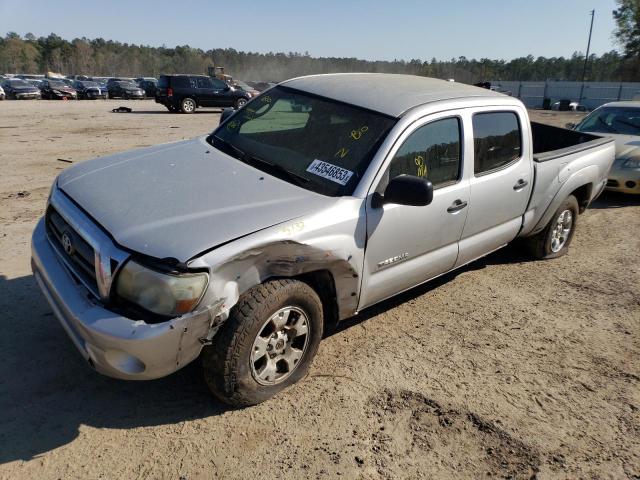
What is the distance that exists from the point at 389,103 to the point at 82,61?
407 feet

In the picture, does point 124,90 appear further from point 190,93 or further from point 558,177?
point 558,177

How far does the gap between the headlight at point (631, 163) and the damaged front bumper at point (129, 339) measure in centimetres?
763

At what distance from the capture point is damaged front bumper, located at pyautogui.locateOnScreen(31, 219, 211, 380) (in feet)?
7.65

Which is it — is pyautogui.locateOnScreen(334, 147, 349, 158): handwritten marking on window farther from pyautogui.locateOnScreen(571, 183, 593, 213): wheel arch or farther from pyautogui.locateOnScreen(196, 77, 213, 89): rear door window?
pyautogui.locateOnScreen(196, 77, 213, 89): rear door window

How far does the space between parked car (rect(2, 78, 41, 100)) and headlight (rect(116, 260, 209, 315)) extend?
35.1 meters

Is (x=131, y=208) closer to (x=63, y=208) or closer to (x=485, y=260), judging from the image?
(x=63, y=208)

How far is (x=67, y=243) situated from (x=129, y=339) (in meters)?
0.92

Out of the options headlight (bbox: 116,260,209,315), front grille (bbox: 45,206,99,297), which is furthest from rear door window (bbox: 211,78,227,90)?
headlight (bbox: 116,260,209,315)

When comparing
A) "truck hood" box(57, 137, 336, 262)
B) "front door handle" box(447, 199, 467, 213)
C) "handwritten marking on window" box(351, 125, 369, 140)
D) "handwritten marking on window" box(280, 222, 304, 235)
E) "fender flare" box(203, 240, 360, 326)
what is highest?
"handwritten marking on window" box(351, 125, 369, 140)

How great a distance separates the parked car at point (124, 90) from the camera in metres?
35.5

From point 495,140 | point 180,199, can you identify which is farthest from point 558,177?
point 180,199

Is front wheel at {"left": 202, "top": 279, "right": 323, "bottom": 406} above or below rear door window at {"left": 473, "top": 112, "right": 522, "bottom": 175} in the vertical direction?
below

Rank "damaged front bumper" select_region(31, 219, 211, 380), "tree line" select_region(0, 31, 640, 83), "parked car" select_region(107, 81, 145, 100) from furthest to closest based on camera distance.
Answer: "tree line" select_region(0, 31, 640, 83) → "parked car" select_region(107, 81, 145, 100) → "damaged front bumper" select_region(31, 219, 211, 380)

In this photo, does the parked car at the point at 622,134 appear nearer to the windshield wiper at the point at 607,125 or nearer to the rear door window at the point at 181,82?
the windshield wiper at the point at 607,125
